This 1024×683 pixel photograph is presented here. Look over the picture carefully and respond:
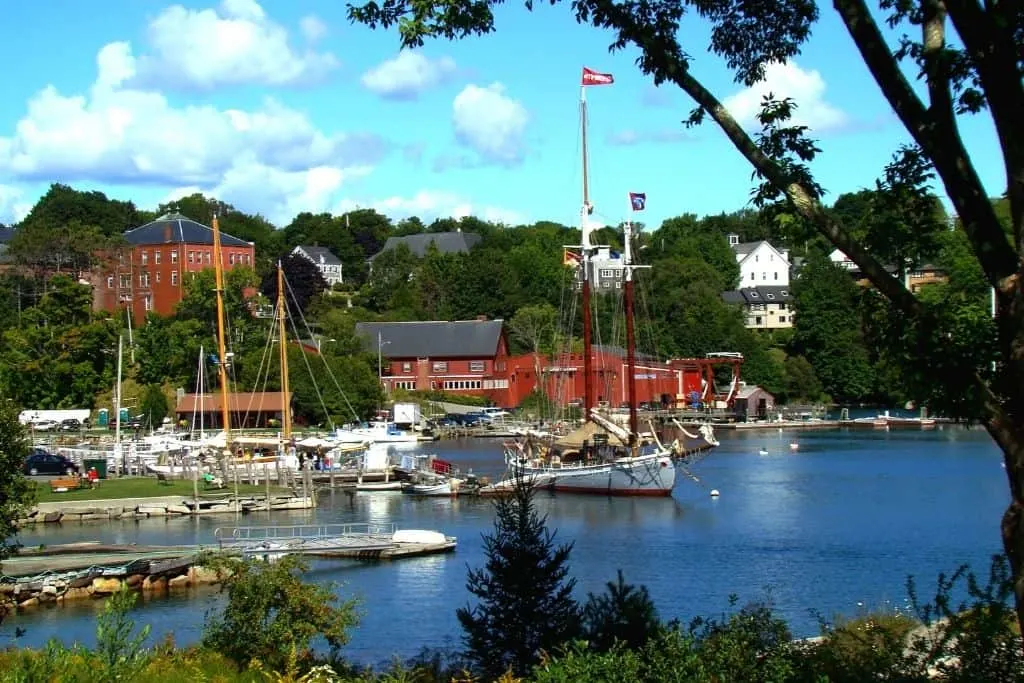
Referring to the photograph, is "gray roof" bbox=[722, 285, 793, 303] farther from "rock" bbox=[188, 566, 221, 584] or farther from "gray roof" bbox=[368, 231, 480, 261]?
"rock" bbox=[188, 566, 221, 584]

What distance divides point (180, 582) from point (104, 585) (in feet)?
6.80

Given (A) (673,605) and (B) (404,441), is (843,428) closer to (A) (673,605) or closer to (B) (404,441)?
(B) (404,441)

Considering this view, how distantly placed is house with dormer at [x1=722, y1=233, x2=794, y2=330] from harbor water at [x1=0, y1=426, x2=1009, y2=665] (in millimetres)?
66790

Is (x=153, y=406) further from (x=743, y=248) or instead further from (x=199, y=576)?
(x=743, y=248)

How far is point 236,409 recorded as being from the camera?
3228 inches

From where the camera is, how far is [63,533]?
144 feet

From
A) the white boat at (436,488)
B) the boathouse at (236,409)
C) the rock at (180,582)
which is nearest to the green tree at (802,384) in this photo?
the boathouse at (236,409)

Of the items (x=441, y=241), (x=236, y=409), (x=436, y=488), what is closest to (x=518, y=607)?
(x=436, y=488)

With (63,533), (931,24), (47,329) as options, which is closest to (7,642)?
(63,533)

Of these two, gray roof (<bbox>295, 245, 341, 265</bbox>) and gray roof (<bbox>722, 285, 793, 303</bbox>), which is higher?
gray roof (<bbox>295, 245, 341, 265</bbox>)

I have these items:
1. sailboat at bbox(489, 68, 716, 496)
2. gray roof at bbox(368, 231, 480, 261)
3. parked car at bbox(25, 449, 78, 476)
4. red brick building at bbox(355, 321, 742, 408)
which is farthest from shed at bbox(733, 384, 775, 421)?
parked car at bbox(25, 449, 78, 476)

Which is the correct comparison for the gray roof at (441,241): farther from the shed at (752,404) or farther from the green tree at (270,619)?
the green tree at (270,619)

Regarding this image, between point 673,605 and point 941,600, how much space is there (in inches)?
685

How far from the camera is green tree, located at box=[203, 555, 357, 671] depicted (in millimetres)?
17453
